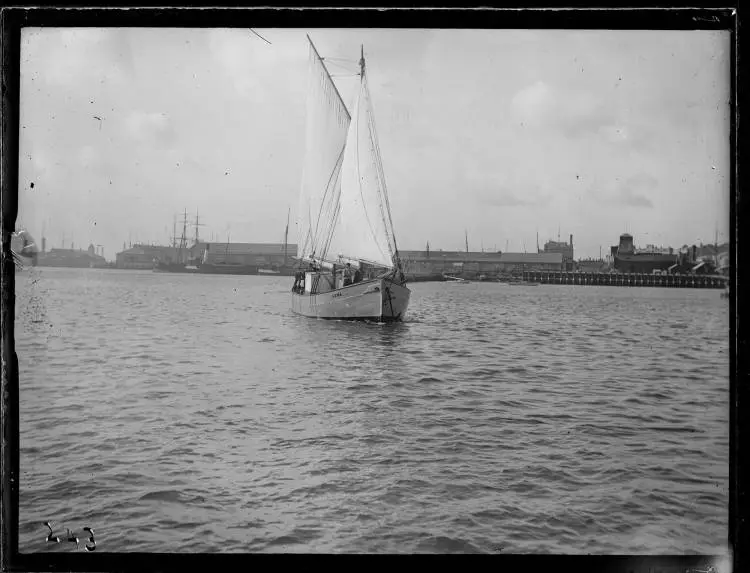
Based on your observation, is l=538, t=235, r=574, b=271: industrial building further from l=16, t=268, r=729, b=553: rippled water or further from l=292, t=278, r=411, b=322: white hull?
l=292, t=278, r=411, b=322: white hull

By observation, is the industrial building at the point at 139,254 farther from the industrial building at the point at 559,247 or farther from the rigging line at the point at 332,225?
the rigging line at the point at 332,225

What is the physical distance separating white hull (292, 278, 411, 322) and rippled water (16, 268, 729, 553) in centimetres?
1026

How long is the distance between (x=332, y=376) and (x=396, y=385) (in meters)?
1.35

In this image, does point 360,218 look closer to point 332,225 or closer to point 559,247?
Answer: point 332,225

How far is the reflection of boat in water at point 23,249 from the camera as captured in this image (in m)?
3.40

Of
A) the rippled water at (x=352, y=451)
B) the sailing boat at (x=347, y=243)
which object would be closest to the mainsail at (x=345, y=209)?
the sailing boat at (x=347, y=243)

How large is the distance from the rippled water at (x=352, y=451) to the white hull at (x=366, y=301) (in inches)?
404

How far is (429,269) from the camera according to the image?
40.0 meters

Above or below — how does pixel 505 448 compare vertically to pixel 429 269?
below

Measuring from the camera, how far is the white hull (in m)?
19.1

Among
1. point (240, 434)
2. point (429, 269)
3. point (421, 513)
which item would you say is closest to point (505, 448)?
point (421, 513)

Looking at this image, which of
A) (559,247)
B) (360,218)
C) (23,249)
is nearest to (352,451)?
(23,249)

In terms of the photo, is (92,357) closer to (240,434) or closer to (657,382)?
(240,434)
